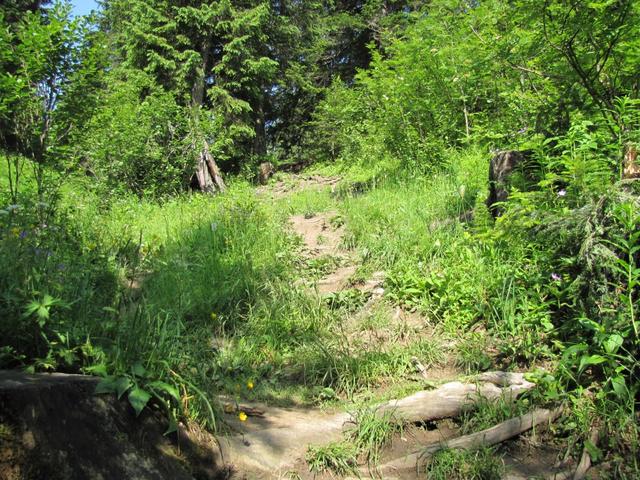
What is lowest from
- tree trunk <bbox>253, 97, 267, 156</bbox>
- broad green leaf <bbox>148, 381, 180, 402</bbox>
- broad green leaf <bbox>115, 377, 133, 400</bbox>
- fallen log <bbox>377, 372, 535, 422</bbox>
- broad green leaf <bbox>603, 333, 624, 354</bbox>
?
fallen log <bbox>377, 372, 535, 422</bbox>

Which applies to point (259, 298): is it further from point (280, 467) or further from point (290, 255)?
point (280, 467)

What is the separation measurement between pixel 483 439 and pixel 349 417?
812 mm

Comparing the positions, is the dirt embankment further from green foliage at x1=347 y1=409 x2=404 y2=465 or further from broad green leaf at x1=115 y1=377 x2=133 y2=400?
green foliage at x1=347 y1=409 x2=404 y2=465

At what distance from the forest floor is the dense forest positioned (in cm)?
3

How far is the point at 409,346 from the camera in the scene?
3.89 meters

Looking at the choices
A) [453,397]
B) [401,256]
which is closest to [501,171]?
[401,256]

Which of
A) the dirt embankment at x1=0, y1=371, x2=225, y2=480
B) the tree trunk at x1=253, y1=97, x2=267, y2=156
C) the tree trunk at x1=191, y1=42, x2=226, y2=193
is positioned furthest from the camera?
the tree trunk at x1=253, y1=97, x2=267, y2=156

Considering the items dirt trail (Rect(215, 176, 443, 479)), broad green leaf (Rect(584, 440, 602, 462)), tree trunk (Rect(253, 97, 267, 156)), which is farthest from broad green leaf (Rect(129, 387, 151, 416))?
tree trunk (Rect(253, 97, 267, 156))

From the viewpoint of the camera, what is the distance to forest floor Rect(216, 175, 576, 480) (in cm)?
264

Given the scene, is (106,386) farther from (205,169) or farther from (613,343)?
(205,169)

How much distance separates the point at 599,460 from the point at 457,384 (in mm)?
914

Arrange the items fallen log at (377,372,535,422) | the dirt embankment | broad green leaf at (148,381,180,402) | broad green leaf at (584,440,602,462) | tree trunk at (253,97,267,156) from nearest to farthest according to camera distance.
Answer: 1. the dirt embankment
2. broad green leaf at (148,381,180,402)
3. broad green leaf at (584,440,602,462)
4. fallen log at (377,372,535,422)
5. tree trunk at (253,97,267,156)

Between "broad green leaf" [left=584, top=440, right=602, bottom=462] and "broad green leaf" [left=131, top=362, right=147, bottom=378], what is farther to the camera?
"broad green leaf" [left=584, top=440, right=602, bottom=462]

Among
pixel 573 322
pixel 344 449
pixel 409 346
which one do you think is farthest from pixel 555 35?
pixel 344 449
